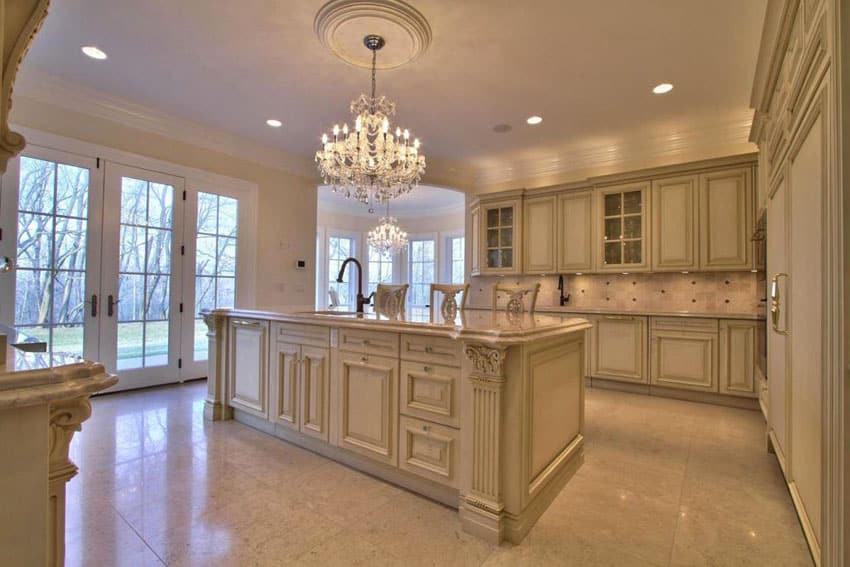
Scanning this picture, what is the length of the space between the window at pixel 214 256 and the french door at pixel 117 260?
0.01 metres

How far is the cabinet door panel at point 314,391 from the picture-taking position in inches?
101

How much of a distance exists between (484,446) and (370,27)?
8.74ft

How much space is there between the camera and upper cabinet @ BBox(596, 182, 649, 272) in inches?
184

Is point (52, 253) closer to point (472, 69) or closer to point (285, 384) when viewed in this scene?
point (285, 384)

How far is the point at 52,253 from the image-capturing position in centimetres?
370

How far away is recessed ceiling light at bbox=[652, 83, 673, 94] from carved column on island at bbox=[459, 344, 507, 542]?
317cm

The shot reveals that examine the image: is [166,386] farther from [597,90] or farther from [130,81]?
→ [597,90]

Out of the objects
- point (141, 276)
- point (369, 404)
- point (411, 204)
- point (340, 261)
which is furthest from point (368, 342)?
point (340, 261)

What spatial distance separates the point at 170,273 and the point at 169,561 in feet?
11.8

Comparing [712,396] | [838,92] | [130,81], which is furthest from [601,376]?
[130,81]

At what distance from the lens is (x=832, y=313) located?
1284 mm

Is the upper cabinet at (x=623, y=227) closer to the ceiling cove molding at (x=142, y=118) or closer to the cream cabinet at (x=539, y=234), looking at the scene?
the cream cabinet at (x=539, y=234)

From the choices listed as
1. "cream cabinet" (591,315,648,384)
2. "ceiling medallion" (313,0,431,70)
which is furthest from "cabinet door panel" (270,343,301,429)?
"cream cabinet" (591,315,648,384)

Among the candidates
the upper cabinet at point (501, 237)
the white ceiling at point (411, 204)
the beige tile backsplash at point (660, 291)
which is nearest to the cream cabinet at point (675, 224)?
the beige tile backsplash at point (660, 291)
